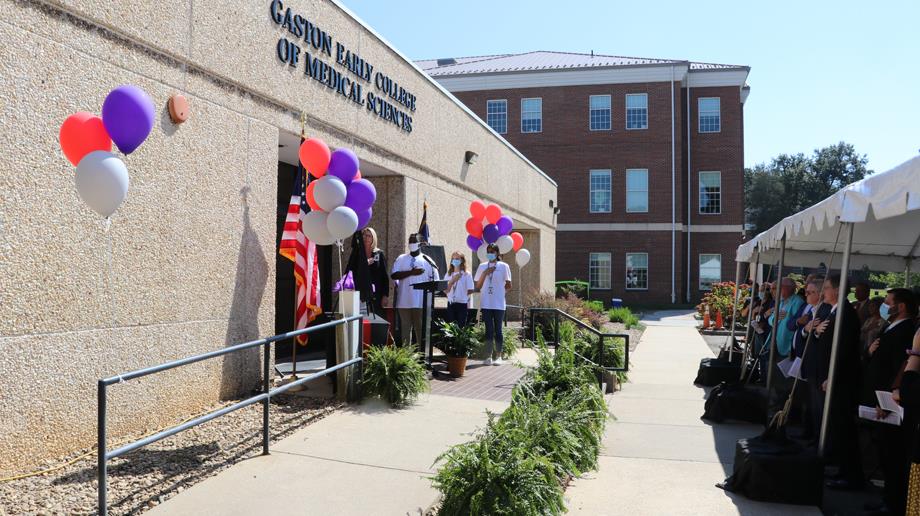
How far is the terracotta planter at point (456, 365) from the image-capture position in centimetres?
926

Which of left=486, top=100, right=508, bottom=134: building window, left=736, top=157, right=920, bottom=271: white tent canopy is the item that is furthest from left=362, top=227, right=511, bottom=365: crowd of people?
left=486, top=100, right=508, bottom=134: building window

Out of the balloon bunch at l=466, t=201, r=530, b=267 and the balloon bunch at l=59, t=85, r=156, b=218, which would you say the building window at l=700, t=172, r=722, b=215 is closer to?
the balloon bunch at l=466, t=201, r=530, b=267

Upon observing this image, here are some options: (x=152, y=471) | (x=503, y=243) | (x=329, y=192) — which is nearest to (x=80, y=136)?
(x=152, y=471)

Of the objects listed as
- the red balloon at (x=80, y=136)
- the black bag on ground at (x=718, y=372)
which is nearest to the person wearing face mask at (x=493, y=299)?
the black bag on ground at (x=718, y=372)

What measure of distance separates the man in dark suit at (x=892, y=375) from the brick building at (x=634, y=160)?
2916 cm

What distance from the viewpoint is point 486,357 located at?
1083cm

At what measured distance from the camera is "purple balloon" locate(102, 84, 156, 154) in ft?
14.9

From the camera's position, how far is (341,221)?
718 cm

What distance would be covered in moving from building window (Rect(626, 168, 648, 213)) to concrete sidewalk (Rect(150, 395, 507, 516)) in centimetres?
2909

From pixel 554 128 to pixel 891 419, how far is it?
1222 inches

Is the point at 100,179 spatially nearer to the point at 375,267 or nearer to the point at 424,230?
the point at 375,267

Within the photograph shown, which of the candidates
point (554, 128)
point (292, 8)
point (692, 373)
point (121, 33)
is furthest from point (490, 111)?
point (121, 33)

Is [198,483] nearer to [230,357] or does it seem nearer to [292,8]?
→ [230,357]

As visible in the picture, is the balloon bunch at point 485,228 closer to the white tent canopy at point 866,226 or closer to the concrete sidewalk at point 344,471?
the white tent canopy at point 866,226
